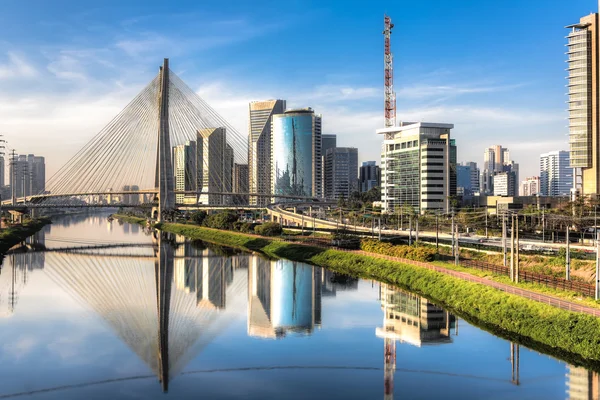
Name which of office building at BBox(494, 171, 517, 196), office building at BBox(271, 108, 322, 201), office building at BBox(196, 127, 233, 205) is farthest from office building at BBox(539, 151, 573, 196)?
office building at BBox(196, 127, 233, 205)

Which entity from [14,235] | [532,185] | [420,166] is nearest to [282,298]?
[14,235]

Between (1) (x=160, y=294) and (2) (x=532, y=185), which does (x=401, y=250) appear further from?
(2) (x=532, y=185)

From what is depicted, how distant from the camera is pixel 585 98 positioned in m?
58.3

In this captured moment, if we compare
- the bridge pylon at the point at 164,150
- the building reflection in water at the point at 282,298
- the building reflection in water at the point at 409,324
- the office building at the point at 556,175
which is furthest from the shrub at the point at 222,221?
the office building at the point at 556,175

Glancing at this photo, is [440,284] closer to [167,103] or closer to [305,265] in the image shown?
[305,265]

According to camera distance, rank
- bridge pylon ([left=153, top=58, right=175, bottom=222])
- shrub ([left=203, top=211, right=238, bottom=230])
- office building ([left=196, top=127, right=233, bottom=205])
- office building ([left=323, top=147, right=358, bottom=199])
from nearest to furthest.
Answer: bridge pylon ([left=153, top=58, right=175, bottom=222]) < shrub ([left=203, top=211, right=238, bottom=230]) < office building ([left=196, top=127, right=233, bottom=205]) < office building ([left=323, top=147, right=358, bottom=199])

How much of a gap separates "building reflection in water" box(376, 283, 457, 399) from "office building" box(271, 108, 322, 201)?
4687 inches

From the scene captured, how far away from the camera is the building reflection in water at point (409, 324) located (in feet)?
72.4

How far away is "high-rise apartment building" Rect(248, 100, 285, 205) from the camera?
15909cm

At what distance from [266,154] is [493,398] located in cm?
15703

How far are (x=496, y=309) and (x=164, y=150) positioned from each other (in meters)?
53.4

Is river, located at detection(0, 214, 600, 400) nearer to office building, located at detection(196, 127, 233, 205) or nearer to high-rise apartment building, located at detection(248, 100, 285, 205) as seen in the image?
office building, located at detection(196, 127, 233, 205)

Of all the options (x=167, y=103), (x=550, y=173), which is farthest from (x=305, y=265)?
(x=550, y=173)

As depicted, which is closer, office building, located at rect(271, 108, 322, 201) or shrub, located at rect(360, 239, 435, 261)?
shrub, located at rect(360, 239, 435, 261)
